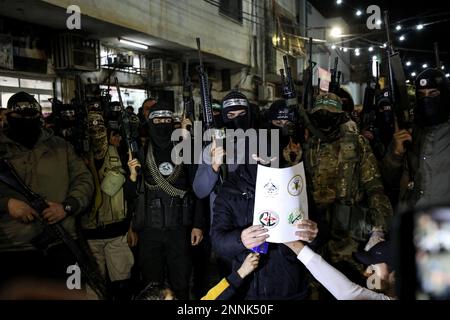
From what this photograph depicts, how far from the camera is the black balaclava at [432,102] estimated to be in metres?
3.04

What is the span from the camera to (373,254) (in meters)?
2.07

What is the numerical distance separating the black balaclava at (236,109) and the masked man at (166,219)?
674 millimetres

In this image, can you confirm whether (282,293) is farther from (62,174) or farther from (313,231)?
(62,174)

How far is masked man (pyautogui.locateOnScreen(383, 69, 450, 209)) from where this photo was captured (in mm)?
2848

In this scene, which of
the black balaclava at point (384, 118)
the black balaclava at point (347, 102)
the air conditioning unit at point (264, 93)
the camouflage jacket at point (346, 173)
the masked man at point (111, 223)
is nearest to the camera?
the camouflage jacket at point (346, 173)

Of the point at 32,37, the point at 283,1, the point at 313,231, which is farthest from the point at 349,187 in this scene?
the point at 283,1

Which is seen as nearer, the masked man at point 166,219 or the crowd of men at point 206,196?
the crowd of men at point 206,196

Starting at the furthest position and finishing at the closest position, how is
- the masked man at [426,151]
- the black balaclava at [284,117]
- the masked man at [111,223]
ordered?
the masked man at [111,223] → the black balaclava at [284,117] → the masked man at [426,151]

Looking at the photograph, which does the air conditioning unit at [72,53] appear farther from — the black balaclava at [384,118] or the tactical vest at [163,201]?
the black balaclava at [384,118]

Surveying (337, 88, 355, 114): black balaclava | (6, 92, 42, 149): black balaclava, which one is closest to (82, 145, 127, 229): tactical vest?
(6, 92, 42, 149): black balaclava

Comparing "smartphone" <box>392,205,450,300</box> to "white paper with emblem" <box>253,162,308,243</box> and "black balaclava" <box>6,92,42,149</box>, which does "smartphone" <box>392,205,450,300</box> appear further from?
"black balaclava" <box>6,92,42,149</box>

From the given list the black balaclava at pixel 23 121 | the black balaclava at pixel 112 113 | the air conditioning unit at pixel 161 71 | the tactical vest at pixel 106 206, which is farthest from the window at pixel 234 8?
the black balaclava at pixel 23 121
